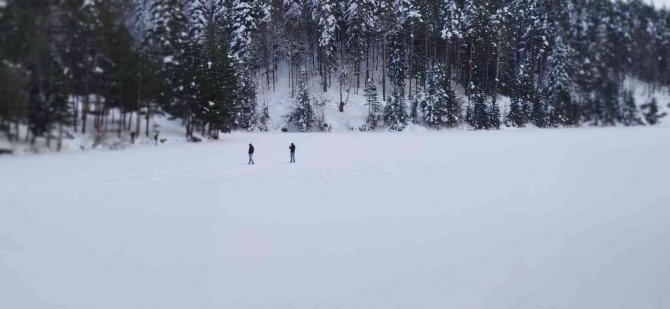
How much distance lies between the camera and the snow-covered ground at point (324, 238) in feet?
28.9

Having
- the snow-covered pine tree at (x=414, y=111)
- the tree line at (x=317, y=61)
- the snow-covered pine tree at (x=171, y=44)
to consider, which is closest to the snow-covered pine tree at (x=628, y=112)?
the tree line at (x=317, y=61)

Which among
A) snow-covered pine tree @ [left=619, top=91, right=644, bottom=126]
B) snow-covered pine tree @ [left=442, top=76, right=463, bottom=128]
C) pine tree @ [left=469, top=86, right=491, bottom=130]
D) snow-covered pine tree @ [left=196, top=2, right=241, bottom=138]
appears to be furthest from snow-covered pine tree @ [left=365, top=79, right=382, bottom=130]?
snow-covered pine tree @ [left=619, top=91, right=644, bottom=126]

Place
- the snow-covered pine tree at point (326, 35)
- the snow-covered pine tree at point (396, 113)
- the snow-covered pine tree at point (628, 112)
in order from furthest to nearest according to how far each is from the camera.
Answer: the snow-covered pine tree at point (628, 112) < the snow-covered pine tree at point (326, 35) < the snow-covered pine tree at point (396, 113)

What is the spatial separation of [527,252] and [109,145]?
85.6 feet

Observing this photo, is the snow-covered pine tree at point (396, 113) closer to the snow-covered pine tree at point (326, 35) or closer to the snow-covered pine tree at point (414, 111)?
the snow-covered pine tree at point (414, 111)

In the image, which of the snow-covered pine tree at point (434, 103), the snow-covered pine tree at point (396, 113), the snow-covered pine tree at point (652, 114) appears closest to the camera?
the snow-covered pine tree at point (396, 113)

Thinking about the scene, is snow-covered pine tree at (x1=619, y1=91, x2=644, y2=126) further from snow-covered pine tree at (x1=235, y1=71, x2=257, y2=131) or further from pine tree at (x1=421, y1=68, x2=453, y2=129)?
A: snow-covered pine tree at (x1=235, y1=71, x2=257, y2=131)

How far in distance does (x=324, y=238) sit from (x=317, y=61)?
66062 millimetres

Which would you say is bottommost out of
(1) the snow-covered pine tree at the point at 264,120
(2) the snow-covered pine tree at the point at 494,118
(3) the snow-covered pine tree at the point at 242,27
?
(1) the snow-covered pine tree at the point at 264,120

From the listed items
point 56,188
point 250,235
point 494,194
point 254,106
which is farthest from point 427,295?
point 254,106

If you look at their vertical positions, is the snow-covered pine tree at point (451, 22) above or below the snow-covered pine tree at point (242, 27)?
above

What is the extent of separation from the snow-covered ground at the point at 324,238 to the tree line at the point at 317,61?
558 cm

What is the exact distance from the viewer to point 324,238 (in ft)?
39.4

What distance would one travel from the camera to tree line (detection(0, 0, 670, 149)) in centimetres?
2283
